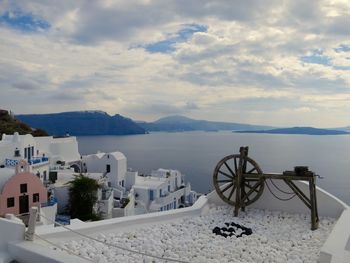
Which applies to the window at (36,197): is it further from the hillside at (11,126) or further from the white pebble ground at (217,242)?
the hillside at (11,126)

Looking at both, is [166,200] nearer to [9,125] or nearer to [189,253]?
[189,253]

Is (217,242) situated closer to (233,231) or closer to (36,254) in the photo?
(233,231)

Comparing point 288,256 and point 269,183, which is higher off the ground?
point 269,183

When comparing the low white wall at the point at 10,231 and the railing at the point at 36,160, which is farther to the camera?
the railing at the point at 36,160

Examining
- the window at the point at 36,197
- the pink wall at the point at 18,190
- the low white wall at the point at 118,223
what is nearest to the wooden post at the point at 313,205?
the low white wall at the point at 118,223

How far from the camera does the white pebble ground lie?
5.77m

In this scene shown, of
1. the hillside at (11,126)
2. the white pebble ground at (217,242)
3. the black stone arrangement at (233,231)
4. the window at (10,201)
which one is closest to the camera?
the white pebble ground at (217,242)

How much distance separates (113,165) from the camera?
2886 centimetres

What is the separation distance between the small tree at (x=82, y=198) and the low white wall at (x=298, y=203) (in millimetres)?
12433

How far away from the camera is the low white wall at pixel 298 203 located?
307 inches

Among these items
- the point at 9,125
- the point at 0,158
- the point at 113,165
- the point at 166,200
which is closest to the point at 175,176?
the point at 166,200

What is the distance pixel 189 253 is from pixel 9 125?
148 ft

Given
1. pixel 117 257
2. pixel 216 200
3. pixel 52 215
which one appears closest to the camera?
pixel 117 257

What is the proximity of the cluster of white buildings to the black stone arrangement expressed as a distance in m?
10.4
